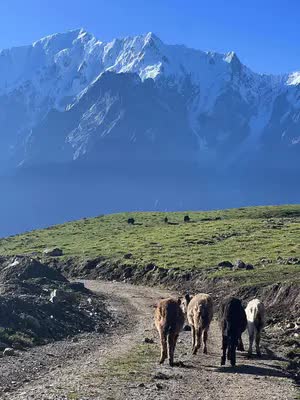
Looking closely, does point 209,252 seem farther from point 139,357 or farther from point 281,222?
point 139,357

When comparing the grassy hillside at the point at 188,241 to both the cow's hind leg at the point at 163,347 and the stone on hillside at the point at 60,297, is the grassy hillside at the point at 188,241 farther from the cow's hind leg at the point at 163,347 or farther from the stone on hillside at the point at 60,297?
the cow's hind leg at the point at 163,347

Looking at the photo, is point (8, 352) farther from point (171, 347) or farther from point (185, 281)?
point (185, 281)

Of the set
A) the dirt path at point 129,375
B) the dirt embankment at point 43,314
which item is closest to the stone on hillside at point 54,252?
the dirt embankment at point 43,314

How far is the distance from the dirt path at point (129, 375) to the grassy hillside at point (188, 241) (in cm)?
1481

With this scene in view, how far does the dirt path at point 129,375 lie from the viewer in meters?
16.3

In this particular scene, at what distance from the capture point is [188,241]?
2454 inches

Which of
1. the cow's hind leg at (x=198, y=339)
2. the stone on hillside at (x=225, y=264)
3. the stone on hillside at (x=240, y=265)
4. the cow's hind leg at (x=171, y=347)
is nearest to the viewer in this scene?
the cow's hind leg at (x=171, y=347)

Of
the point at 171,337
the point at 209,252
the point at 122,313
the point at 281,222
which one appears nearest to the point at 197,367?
the point at 171,337

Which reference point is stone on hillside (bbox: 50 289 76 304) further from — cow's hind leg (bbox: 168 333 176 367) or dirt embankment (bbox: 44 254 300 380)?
cow's hind leg (bbox: 168 333 176 367)

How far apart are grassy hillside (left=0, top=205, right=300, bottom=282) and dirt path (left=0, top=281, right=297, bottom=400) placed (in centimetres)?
1481

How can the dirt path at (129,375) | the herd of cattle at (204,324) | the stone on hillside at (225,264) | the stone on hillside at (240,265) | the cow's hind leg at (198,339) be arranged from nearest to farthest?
1. the dirt path at (129,375)
2. the herd of cattle at (204,324)
3. the cow's hind leg at (198,339)
4. the stone on hillside at (240,265)
5. the stone on hillside at (225,264)

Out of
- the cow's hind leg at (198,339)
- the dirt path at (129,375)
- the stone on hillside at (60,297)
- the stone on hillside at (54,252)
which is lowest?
the dirt path at (129,375)

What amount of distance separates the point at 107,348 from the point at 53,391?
7.27m

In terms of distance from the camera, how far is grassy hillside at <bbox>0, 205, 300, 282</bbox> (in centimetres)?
4795
